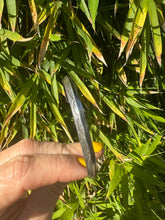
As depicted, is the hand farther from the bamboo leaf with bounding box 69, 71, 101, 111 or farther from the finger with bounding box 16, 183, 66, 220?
the bamboo leaf with bounding box 69, 71, 101, 111

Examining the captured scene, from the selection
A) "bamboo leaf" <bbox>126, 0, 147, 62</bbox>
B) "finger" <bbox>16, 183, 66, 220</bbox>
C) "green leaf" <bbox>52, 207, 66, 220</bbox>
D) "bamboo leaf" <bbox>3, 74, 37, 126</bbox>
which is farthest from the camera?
"green leaf" <bbox>52, 207, 66, 220</bbox>

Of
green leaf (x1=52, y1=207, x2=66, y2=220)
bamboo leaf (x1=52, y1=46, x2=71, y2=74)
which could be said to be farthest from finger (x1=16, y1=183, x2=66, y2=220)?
green leaf (x1=52, y1=207, x2=66, y2=220)

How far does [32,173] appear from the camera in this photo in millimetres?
664

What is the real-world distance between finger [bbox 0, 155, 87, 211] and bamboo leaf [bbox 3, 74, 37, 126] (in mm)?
385

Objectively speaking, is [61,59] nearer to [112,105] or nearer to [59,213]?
[112,105]

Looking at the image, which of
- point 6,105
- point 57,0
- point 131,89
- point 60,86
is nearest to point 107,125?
point 131,89

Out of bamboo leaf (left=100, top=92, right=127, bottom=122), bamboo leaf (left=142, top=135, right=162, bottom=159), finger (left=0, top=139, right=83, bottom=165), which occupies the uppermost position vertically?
finger (left=0, top=139, right=83, bottom=165)

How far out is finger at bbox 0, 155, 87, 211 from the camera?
66 cm

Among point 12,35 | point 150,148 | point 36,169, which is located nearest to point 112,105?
point 150,148

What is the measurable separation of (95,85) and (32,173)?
54 centimetres

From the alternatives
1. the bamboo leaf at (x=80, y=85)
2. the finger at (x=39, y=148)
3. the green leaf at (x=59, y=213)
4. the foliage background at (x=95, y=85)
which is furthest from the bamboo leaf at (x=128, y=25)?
the green leaf at (x=59, y=213)

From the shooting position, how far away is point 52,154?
2.28 ft

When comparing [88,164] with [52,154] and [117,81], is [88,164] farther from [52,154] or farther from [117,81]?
[117,81]

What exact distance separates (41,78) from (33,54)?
0.11m
